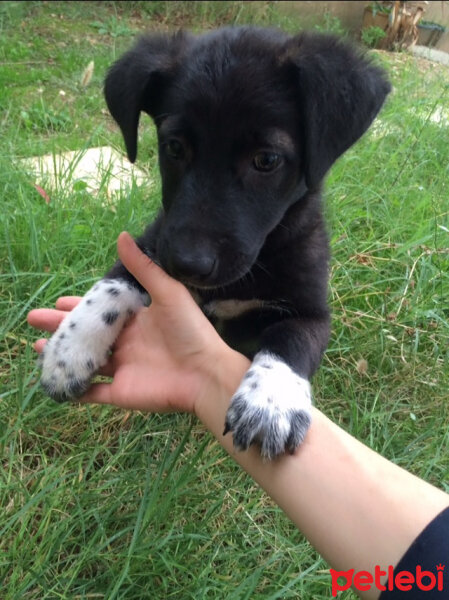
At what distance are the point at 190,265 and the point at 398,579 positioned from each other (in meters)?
0.90

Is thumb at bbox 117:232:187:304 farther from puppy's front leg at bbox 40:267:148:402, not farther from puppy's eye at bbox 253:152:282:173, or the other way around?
puppy's eye at bbox 253:152:282:173

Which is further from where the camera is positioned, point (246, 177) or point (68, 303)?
point (68, 303)

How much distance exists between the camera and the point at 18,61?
5.26m

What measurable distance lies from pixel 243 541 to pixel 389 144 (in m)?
3.01

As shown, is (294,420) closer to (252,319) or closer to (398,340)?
(252,319)

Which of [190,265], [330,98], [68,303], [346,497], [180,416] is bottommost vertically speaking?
[180,416]

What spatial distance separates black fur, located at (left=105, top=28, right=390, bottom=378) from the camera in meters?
1.71

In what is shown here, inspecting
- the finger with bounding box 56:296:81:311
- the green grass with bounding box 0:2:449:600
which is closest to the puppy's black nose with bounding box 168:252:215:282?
the green grass with bounding box 0:2:449:600

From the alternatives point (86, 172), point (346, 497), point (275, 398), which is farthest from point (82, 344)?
point (86, 172)

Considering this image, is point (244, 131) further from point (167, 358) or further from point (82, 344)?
point (82, 344)

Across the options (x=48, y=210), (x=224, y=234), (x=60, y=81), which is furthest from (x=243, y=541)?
(x=60, y=81)

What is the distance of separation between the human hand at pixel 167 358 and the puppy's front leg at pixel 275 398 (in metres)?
0.14

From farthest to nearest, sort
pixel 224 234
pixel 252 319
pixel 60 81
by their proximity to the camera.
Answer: pixel 60 81 → pixel 252 319 → pixel 224 234

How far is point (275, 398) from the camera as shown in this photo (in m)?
1.63
